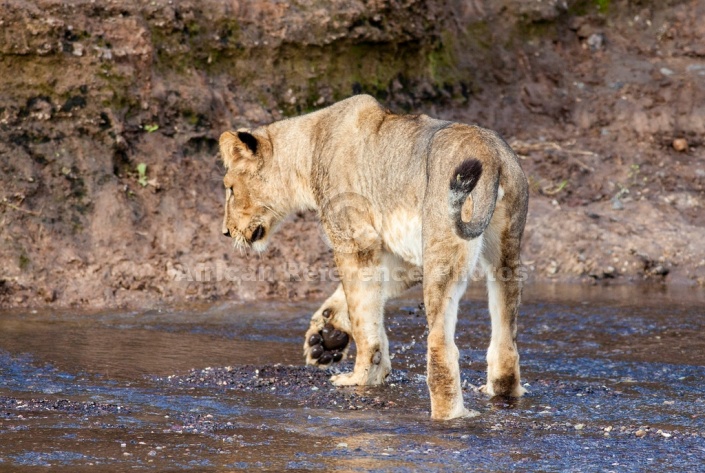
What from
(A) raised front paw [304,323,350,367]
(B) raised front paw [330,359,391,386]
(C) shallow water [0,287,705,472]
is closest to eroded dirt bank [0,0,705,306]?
(C) shallow water [0,287,705,472]

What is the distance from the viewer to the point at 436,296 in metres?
6.43

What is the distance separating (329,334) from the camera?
803 centimetres

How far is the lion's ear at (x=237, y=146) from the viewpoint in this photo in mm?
8289

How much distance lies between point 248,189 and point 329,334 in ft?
4.10

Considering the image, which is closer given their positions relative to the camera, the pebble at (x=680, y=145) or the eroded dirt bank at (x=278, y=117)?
the eroded dirt bank at (x=278, y=117)

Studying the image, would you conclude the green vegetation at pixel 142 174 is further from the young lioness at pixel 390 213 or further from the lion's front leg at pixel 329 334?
the lion's front leg at pixel 329 334

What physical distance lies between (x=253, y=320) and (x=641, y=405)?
403cm

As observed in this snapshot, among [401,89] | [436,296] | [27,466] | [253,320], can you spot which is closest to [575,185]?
[401,89]

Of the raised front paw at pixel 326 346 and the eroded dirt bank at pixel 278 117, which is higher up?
the eroded dirt bank at pixel 278 117

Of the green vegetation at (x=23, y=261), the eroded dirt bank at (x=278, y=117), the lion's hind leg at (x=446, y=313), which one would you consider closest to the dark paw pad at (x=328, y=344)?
the lion's hind leg at (x=446, y=313)

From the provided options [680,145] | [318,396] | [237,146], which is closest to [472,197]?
[318,396]

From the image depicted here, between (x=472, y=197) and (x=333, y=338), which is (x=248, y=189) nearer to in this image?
(x=333, y=338)

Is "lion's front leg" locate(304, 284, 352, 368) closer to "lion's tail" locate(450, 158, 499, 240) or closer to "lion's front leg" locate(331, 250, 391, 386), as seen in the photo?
"lion's front leg" locate(331, 250, 391, 386)

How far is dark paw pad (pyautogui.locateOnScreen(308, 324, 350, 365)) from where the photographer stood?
316 inches
